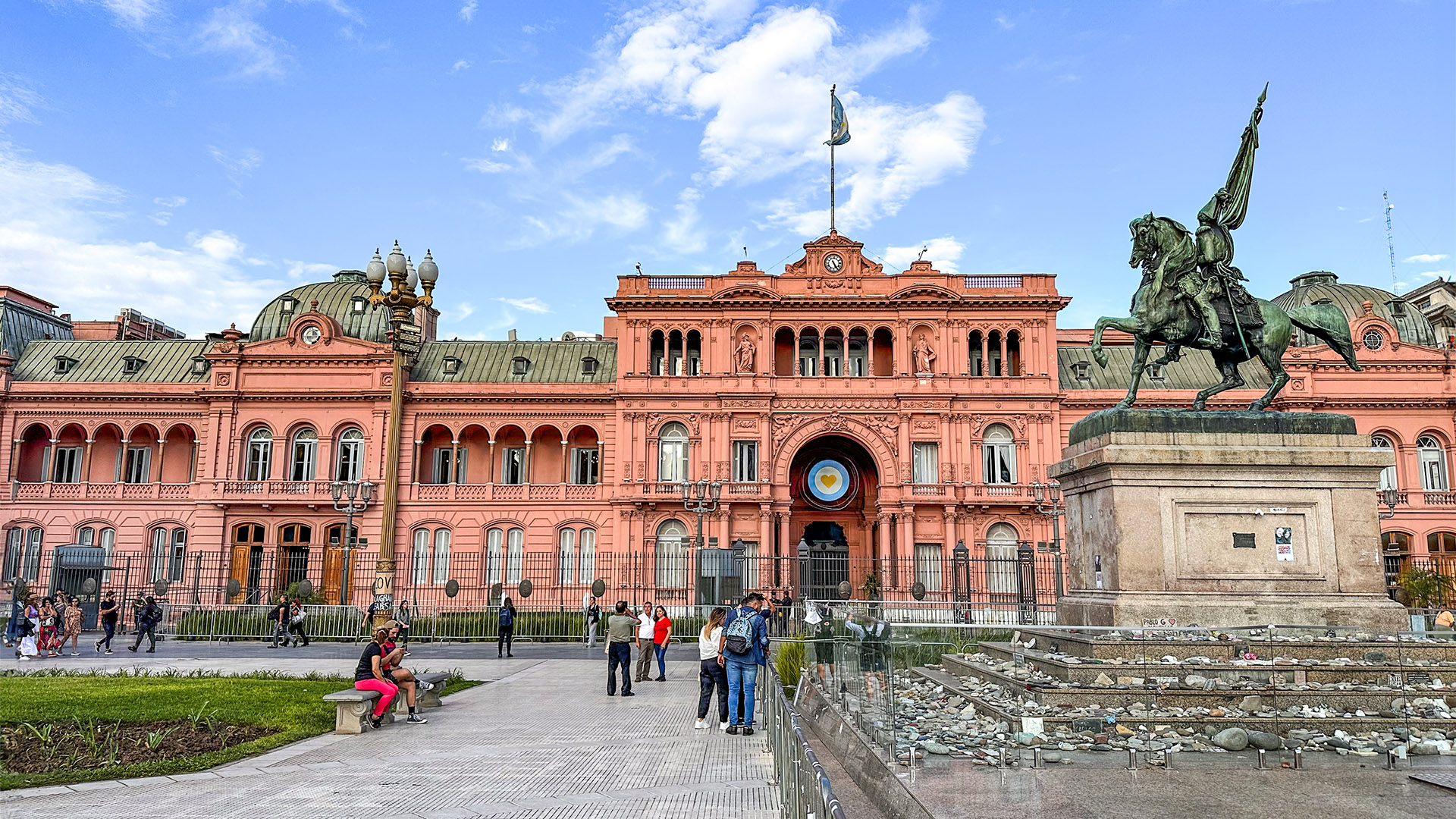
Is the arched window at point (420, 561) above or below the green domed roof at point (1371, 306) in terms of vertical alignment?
below

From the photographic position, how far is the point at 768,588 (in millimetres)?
37781

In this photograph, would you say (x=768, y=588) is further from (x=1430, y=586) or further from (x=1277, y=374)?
(x=1277, y=374)

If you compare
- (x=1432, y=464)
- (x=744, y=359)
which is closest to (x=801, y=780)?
(x=744, y=359)

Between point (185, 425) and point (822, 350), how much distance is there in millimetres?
29994

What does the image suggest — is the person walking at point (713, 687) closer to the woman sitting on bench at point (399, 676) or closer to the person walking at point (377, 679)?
the woman sitting on bench at point (399, 676)

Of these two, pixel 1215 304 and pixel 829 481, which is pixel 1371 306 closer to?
pixel 829 481

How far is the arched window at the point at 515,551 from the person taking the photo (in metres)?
40.6

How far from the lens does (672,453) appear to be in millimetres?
41094

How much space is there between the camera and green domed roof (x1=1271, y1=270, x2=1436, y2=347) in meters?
44.6

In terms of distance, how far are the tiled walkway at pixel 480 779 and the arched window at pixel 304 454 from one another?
106 feet

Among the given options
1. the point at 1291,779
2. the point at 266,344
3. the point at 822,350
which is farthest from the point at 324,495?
the point at 1291,779

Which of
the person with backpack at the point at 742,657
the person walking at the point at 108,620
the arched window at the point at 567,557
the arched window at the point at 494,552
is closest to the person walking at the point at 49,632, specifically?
the person walking at the point at 108,620

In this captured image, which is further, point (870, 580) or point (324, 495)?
point (324, 495)

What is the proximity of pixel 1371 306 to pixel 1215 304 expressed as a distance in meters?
37.8
